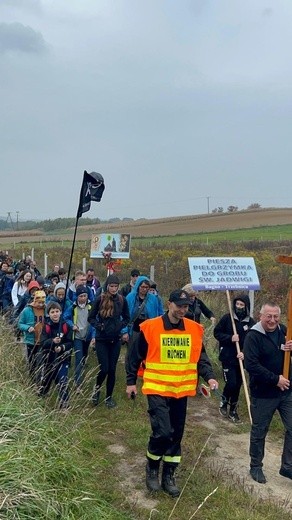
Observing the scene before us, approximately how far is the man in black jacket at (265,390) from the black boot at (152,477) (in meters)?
1.08

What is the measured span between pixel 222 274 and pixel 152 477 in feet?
11.9

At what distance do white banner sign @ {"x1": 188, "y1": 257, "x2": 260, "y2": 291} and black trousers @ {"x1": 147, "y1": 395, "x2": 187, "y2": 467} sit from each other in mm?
2881

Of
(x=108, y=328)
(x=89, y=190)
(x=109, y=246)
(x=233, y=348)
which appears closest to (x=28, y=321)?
(x=108, y=328)

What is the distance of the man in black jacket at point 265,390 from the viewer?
16.6 feet

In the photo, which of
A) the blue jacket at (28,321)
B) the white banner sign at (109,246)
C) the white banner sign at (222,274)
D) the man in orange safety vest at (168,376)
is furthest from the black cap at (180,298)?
the white banner sign at (109,246)

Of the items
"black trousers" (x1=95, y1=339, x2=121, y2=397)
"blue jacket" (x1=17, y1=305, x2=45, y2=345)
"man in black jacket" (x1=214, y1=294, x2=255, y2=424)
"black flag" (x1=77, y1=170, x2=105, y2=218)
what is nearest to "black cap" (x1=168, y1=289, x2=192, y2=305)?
"man in black jacket" (x1=214, y1=294, x2=255, y2=424)

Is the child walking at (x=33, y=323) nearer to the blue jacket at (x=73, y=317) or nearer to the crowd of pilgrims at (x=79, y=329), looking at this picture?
the crowd of pilgrims at (x=79, y=329)

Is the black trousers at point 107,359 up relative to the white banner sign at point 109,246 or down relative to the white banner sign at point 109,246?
down

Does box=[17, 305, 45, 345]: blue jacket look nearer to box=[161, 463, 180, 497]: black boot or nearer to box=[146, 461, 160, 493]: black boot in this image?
box=[146, 461, 160, 493]: black boot

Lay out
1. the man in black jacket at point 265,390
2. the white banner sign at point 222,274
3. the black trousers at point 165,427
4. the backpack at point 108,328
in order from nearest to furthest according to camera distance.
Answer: the black trousers at point 165,427 < the man in black jacket at point 265,390 < the backpack at point 108,328 < the white banner sign at point 222,274

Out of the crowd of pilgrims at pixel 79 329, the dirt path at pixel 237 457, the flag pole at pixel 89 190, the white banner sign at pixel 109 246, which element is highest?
the flag pole at pixel 89 190

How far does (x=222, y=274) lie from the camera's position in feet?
25.1

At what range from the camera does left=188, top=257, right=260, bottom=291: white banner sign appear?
24.6ft

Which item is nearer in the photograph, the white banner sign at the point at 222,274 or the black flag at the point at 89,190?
the black flag at the point at 89,190
